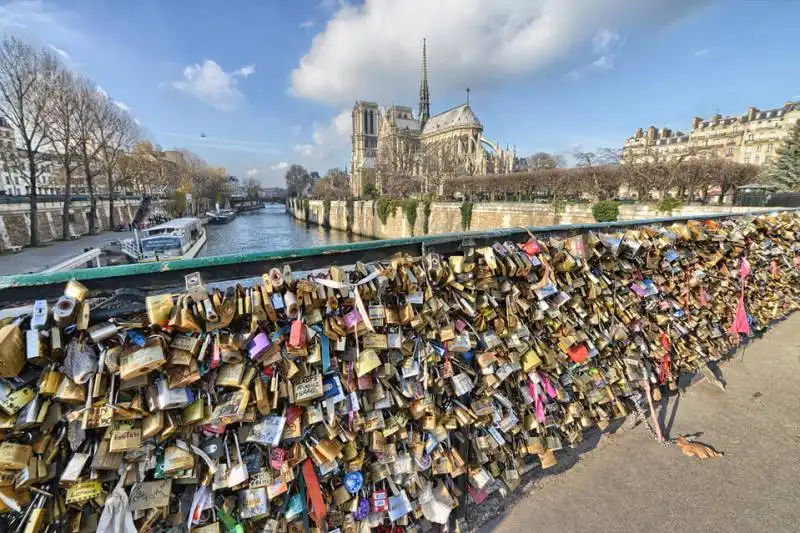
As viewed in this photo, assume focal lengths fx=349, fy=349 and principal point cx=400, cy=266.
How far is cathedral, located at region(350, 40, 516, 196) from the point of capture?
197 feet

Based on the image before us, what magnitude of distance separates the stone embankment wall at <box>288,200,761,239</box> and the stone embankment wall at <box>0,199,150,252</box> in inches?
1221

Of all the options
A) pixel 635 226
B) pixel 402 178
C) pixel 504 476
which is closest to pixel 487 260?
pixel 504 476

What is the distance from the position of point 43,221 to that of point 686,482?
45.3m

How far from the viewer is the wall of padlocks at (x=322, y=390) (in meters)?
1.46

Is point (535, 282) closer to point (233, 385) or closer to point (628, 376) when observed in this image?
point (628, 376)

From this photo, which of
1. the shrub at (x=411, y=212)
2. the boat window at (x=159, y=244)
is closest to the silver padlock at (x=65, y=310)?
the boat window at (x=159, y=244)

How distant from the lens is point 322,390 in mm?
1933

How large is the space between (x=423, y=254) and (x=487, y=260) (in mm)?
484

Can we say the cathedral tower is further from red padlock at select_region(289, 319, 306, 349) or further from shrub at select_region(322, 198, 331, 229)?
red padlock at select_region(289, 319, 306, 349)

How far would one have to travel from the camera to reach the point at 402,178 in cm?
5328

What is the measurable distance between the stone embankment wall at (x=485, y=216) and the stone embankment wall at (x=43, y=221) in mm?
31023

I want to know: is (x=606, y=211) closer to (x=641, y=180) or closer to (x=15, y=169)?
(x=641, y=180)

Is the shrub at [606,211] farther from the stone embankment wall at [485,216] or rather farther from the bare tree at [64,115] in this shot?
the bare tree at [64,115]

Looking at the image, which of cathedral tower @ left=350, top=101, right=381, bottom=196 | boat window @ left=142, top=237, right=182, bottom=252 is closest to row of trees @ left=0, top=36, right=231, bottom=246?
boat window @ left=142, top=237, right=182, bottom=252
